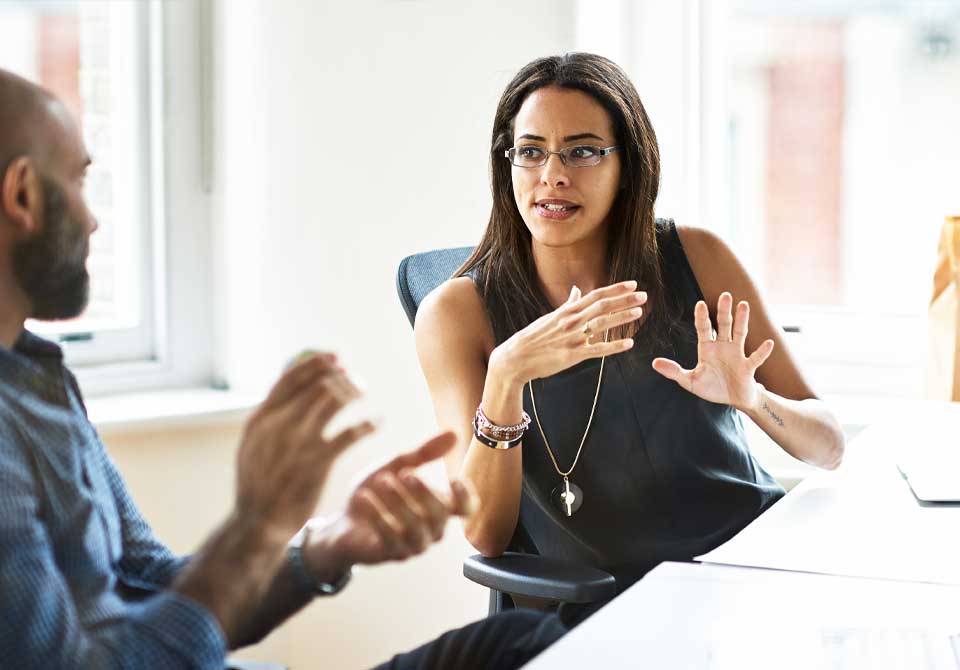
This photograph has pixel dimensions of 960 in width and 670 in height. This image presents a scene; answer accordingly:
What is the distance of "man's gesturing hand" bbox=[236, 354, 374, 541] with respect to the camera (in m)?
0.57

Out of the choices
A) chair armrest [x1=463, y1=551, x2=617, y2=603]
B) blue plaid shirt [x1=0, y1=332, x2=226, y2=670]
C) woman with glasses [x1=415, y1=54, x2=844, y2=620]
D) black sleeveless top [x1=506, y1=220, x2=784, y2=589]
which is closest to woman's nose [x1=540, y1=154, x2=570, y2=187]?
woman with glasses [x1=415, y1=54, x2=844, y2=620]

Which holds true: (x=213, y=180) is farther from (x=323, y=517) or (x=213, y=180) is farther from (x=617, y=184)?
(x=323, y=517)

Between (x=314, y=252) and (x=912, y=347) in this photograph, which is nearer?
(x=314, y=252)

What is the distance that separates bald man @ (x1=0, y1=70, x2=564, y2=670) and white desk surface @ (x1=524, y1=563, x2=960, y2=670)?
340mm

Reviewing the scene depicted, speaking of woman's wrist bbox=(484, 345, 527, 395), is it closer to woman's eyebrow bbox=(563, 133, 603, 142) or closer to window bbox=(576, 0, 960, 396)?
woman's eyebrow bbox=(563, 133, 603, 142)

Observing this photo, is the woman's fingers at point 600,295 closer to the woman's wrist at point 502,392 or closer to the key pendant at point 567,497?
the woman's wrist at point 502,392

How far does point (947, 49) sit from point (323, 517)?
218cm

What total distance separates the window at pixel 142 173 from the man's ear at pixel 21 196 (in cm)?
22

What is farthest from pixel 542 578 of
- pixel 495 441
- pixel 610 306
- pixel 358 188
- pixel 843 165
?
pixel 843 165

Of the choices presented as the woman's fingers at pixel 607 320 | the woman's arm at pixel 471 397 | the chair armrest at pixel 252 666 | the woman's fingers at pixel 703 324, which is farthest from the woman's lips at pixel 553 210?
the chair armrest at pixel 252 666

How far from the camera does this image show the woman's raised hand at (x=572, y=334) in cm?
121

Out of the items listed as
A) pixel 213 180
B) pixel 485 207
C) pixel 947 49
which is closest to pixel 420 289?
pixel 213 180

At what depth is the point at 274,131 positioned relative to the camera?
1556 mm

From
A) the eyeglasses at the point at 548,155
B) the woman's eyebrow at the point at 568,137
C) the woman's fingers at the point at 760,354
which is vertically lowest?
the woman's fingers at the point at 760,354
